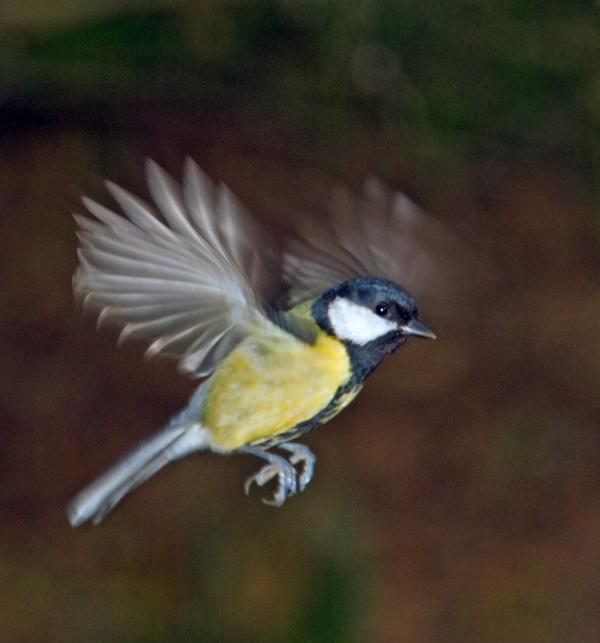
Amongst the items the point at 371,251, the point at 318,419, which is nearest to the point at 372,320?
the point at 318,419

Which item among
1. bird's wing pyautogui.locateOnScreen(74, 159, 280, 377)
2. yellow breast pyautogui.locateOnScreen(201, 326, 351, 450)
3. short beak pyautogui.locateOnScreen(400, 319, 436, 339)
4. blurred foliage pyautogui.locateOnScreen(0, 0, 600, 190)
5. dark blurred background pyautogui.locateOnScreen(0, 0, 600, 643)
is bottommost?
dark blurred background pyautogui.locateOnScreen(0, 0, 600, 643)

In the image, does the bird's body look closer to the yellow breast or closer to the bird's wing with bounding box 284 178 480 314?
the yellow breast

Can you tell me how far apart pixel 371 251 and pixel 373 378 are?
146 inches

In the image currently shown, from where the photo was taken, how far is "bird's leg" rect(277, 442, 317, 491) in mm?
2061

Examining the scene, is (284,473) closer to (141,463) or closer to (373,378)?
(141,463)

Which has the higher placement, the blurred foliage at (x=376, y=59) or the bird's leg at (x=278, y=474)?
the bird's leg at (x=278, y=474)

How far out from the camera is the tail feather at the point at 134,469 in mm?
2031

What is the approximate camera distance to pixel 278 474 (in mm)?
2127

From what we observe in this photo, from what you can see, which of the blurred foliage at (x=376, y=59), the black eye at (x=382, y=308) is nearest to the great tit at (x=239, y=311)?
the black eye at (x=382, y=308)

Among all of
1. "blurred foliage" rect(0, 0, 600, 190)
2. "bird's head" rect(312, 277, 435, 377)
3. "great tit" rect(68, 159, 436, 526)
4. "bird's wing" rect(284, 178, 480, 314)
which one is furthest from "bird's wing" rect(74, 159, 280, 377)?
"blurred foliage" rect(0, 0, 600, 190)

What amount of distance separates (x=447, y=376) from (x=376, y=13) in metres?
1.96

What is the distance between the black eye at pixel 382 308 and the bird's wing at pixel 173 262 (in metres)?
0.16

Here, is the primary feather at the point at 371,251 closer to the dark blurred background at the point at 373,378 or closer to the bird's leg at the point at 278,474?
the bird's leg at the point at 278,474

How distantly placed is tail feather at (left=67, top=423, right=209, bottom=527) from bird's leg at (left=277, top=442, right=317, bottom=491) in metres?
0.13
